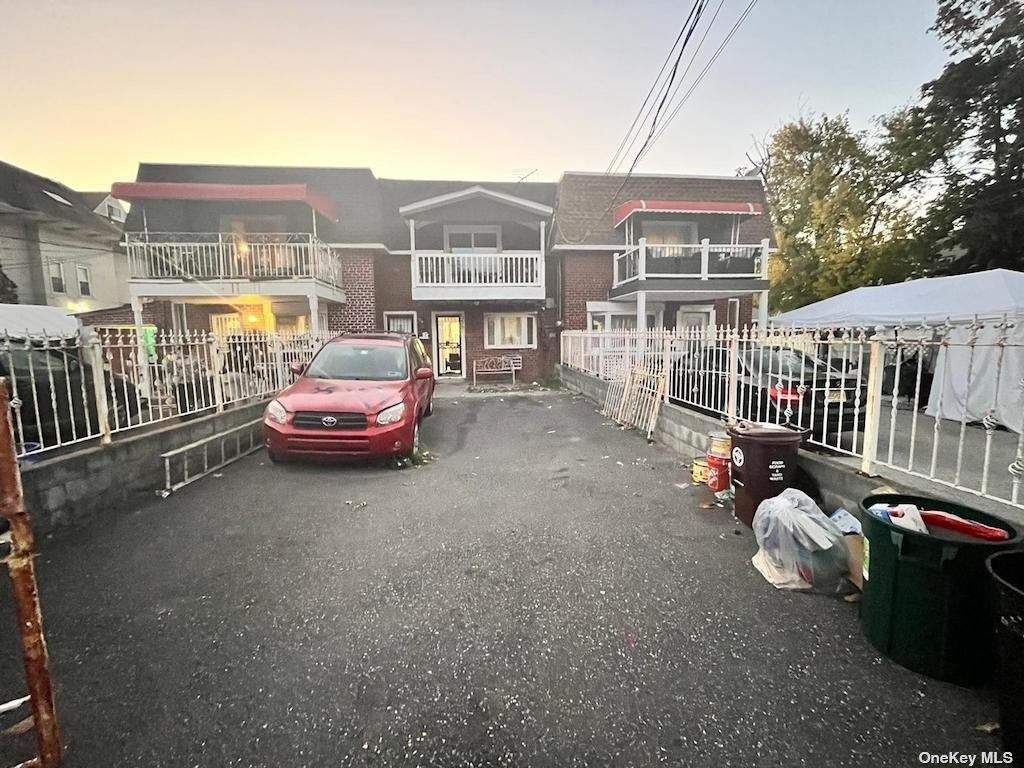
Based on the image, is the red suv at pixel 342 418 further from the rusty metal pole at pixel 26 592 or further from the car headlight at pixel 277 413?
the rusty metal pole at pixel 26 592

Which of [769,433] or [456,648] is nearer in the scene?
[456,648]

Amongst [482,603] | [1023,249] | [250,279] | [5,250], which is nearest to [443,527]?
[482,603]

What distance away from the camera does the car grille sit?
5457 millimetres

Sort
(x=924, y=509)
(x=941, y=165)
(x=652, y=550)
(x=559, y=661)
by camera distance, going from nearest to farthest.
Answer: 1. (x=559, y=661)
2. (x=924, y=509)
3. (x=652, y=550)
4. (x=941, y=165)

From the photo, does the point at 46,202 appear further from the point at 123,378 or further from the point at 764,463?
the point at 764,463

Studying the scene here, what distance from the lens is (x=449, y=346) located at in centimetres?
1605

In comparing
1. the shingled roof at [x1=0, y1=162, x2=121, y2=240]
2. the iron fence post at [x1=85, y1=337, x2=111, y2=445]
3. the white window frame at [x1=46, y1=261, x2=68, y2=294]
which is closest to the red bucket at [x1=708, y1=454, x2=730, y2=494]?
the iron fence post at [x1=85, y1=337, x2=111, y2=445]

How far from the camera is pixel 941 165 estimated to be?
48.8 ft

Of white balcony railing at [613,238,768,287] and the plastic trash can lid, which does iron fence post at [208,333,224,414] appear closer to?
the plastic trash can lid

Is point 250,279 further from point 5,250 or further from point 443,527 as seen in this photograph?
point 5,250

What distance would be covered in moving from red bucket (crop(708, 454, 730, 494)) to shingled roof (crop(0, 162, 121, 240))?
23.0 m

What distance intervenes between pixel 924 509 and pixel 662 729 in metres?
2.07

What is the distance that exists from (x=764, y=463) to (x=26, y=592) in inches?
176

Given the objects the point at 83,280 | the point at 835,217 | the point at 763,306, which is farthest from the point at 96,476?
the point at 835,217
